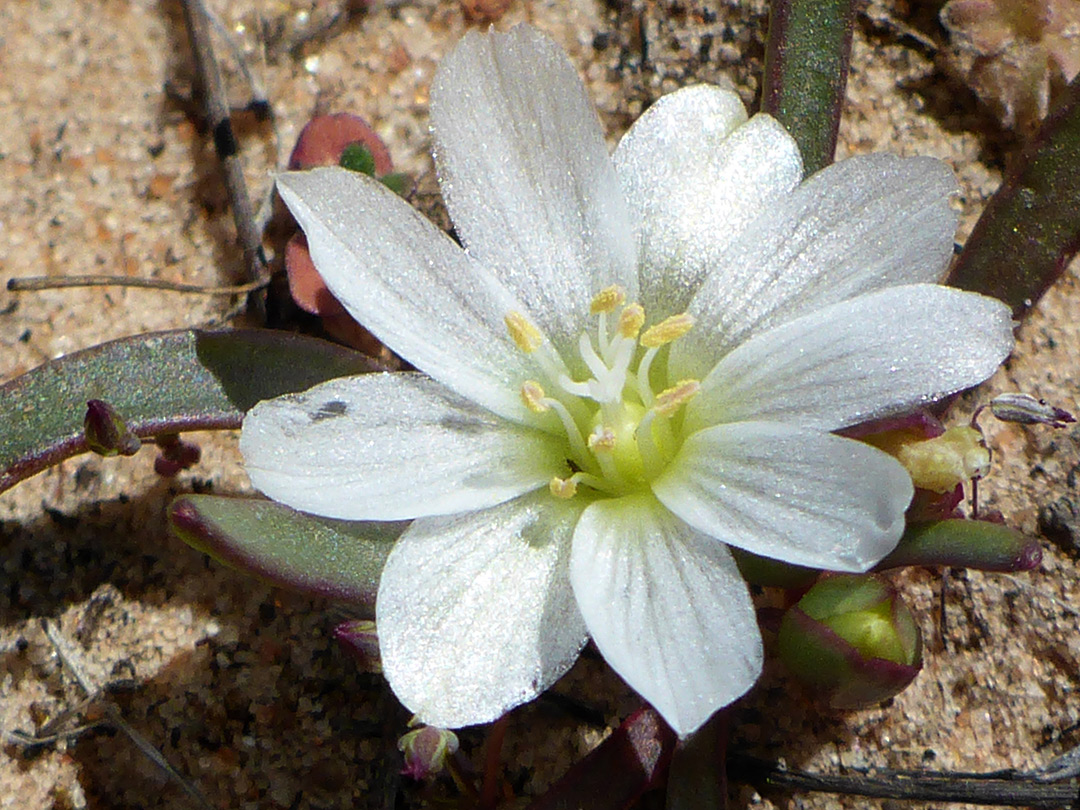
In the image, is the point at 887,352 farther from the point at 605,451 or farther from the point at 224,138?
the point at 224,138

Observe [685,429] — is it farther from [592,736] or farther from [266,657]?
[266,657]

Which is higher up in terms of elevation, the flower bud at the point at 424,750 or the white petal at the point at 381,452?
the white petal at the point at 381,452

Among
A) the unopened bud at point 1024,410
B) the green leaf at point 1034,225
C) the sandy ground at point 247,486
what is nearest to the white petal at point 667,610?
the sandy ground at point 247,486

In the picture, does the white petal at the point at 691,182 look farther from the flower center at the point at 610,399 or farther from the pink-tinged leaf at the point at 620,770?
the pink-tinged leaf at the point at 620,770

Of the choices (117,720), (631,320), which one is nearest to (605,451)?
(631,320)

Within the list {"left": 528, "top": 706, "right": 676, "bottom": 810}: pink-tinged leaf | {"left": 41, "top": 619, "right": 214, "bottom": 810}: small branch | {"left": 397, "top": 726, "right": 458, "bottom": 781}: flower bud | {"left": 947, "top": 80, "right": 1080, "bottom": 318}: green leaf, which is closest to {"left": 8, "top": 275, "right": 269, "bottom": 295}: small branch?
{"left": 41, "top": 619, "right": 214, "bottom": 810}: small branch

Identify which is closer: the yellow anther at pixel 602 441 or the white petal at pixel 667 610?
the white petal at pixel 667 610

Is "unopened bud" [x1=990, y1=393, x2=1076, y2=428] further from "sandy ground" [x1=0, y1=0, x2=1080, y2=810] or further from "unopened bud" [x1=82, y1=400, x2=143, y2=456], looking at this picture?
"unopened bud" [x1=82, y1=400, x2=143, y2=456]

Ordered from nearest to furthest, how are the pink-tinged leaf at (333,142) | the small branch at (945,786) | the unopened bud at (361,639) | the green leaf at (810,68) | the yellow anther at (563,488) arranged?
the yellow anther at (563,488)
the unopened bud at (361,639)
the small branch at (945,786)
the green leaf at (810,68)
the pink-tinged leaf at (333,142)
